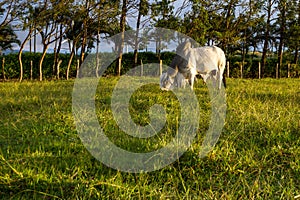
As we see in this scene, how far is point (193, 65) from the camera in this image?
8289 millimetres

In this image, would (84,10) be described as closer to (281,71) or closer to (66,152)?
(66,152)

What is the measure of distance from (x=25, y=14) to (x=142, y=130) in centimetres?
1229

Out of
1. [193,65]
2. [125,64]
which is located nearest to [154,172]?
[193,65]

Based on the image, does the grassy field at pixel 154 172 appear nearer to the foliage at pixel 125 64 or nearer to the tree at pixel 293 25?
the foliage at pixel 125 64

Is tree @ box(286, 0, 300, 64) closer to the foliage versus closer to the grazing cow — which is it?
the foliage

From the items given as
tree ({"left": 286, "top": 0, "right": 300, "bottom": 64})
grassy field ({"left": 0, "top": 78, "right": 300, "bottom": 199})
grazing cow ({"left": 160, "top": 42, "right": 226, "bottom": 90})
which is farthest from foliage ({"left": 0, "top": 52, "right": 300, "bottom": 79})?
grassy field ({"left": 0, "top": 78, "right": 300, "bottom": 199})

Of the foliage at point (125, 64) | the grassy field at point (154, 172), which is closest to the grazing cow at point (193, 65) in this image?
the grassy field at point (154, 172)

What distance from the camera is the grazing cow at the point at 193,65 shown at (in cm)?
789

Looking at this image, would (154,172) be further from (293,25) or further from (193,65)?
(293,25)

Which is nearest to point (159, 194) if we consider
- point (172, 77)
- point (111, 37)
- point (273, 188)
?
point (273, 188)

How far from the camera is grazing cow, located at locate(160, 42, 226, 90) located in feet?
25.9

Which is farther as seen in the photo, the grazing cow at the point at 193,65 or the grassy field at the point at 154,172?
the grazing cow at the point at 193,65

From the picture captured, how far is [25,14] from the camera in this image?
46.4 ft

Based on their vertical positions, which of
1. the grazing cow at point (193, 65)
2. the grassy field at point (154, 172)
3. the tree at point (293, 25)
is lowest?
the grassy field at point (154, 172)
